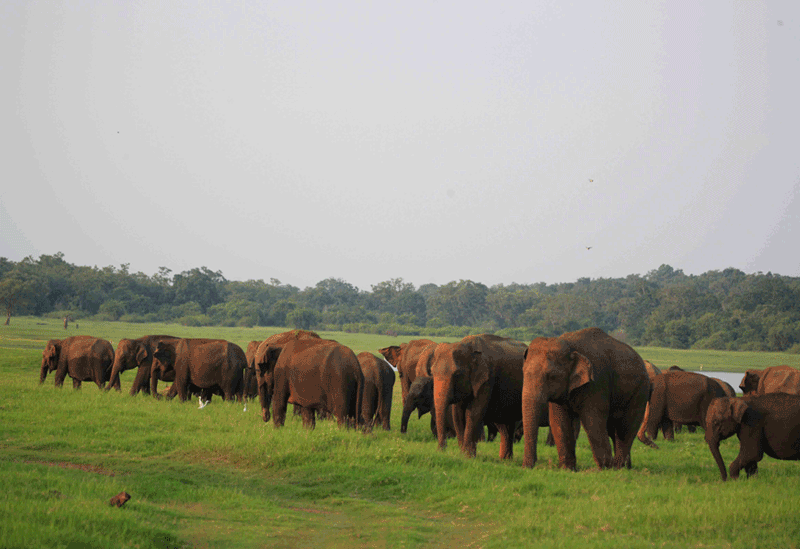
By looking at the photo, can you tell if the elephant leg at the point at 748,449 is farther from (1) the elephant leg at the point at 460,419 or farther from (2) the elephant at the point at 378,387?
(2) the elephant at the point at 378,387

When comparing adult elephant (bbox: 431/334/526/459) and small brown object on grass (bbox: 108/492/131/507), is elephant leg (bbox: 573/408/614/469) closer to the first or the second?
adult elephant (bbox: 431/334/526/459)

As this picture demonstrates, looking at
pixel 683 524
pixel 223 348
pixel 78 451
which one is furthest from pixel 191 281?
pixel 683 524

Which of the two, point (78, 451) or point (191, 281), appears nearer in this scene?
point (78, 451)

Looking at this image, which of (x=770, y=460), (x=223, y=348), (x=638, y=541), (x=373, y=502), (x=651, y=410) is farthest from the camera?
(x=223, y=348)

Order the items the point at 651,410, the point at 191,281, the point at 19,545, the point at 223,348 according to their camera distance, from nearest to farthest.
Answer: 1. the point at 19,545
2. the point at 651,410
3. the point at 223,348
4. the point at 191,281

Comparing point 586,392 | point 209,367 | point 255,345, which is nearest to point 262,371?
point 209,367

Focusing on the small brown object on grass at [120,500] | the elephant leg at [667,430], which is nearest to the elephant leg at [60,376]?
the small brown object on grass at [120,500]

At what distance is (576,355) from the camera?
11172 millimetres

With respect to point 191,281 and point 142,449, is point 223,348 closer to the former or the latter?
point 142,449

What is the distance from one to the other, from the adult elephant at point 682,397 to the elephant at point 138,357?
43.5ft

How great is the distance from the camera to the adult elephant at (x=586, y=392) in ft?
36.6

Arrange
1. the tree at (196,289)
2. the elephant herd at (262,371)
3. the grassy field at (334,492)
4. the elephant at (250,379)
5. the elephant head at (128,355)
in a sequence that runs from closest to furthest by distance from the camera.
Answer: the grassy field at (334,492)
the elephant herd at (262,371)
the elephant at (250,379)
the elephant head at (128,355)
the tree at (196,289)

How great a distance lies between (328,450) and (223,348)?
8231 mm

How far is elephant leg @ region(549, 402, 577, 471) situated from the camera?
38.0 ft
